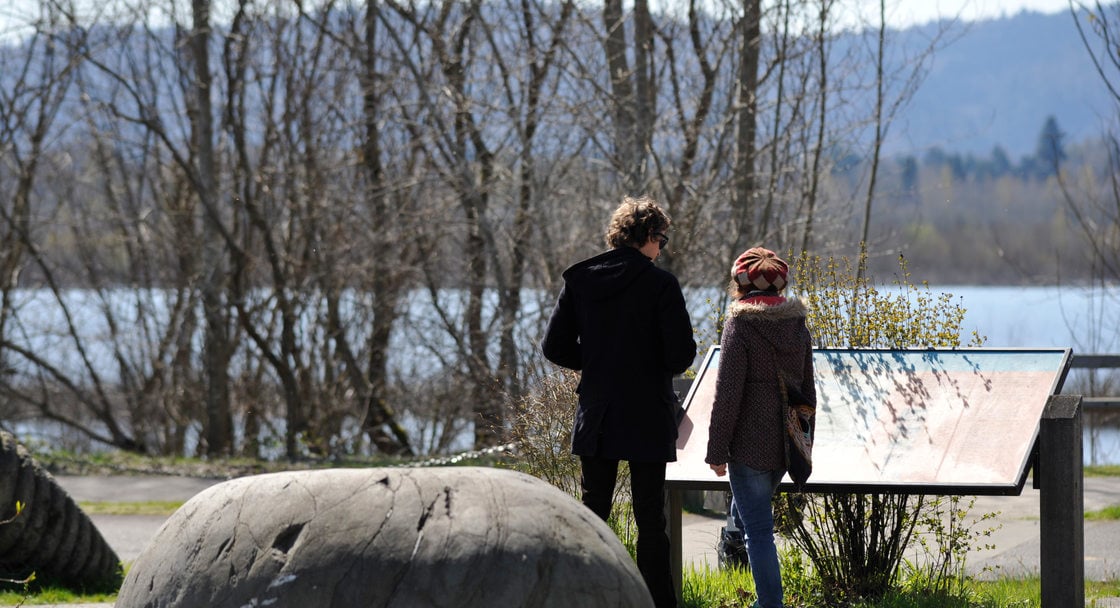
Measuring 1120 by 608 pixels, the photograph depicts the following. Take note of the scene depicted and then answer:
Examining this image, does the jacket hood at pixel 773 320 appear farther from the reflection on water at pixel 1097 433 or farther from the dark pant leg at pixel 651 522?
the reflection on water at pixel 1097 433

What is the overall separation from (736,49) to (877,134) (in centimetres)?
177

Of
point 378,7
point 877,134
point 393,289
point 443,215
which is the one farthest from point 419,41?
point 877,134

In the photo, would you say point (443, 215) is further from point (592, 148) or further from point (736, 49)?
point (736, 49)

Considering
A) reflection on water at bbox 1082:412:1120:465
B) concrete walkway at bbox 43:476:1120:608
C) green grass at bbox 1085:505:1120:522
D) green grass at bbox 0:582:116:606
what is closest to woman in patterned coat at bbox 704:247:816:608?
concrete walkway at bbox 43:476:1120:608

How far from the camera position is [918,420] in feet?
17.9

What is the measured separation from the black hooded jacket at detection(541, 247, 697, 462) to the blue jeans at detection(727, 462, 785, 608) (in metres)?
0.31

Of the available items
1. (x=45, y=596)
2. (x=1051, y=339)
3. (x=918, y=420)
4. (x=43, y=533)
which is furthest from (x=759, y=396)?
(x=1051, y=339)

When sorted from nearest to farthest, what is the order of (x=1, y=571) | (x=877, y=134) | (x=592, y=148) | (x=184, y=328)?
1. (x=1, y=571)
2. (x=877, y=134)
3. (x=592, y=148)
4. (x=184, y=328)

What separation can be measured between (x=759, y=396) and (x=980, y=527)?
4.75 metres

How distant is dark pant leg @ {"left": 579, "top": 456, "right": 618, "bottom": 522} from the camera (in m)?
5.12

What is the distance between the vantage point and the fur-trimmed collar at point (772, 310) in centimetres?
493

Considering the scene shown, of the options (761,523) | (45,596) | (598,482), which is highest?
(598,482)

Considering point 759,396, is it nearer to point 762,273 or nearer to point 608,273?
point 762,273

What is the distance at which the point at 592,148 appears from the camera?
13.3 m
